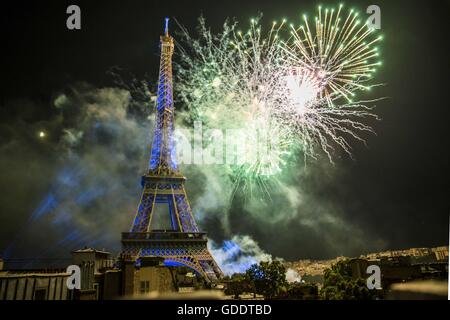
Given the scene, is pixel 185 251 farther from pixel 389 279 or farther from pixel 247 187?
pixel 389 279

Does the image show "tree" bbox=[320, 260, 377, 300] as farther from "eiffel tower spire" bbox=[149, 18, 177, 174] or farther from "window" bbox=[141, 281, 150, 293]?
"eiffel tower spire" bbox=[149, 18, 177, 174]

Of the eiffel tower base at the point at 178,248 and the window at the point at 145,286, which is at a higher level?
the eiffel tower base at the point at 178,248

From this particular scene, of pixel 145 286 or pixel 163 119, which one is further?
pixel 163 119

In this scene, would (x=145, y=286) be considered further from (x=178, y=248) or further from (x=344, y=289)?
(x=344, y=289)

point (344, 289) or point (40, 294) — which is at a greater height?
point (40, 294)

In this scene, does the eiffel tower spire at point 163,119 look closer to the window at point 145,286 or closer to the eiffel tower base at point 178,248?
the eiffel tower base at point 178,248

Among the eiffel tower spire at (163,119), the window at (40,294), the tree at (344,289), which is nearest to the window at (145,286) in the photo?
the window at (40,294)

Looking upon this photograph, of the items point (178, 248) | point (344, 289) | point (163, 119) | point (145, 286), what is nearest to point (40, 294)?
point (145, 286)
